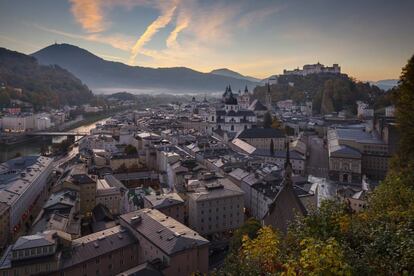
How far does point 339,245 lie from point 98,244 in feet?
32.7

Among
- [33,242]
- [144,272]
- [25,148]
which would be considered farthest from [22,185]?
[25,148]

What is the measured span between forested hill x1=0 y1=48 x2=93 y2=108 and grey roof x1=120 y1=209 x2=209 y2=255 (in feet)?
209

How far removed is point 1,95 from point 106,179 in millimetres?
54593

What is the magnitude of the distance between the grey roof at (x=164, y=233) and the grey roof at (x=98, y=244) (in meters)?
0.43

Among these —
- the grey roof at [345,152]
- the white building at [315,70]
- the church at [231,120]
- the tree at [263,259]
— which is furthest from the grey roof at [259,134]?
the white building at [315,70]

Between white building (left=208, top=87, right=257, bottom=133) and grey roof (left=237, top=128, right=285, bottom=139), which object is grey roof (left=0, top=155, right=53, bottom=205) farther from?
white building (left=208, top=87, right=257, bottom=133)

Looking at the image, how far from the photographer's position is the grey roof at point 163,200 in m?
16.2

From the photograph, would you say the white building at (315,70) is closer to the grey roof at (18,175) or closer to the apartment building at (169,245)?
the grey roof at (18,175)

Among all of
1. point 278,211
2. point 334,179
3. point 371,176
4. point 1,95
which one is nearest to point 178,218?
point 278,211

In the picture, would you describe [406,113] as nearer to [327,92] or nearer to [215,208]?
[215,208]

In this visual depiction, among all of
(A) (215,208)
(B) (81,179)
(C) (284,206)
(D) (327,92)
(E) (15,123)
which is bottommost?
(A) (215,208)

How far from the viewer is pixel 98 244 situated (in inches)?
480

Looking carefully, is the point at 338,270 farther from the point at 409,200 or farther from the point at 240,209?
the point at 240,209

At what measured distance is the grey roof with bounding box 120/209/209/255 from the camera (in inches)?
458
